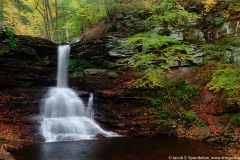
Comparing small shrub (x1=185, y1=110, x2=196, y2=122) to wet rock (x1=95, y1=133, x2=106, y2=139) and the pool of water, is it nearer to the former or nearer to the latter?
the pool of water

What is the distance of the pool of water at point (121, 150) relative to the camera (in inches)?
312

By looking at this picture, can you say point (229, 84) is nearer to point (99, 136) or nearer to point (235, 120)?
point (235, 120)

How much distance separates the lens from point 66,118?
12.7 m

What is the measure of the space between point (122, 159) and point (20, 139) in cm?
551

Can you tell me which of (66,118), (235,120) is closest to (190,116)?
(235,120)

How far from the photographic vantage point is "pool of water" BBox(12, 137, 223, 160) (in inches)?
312

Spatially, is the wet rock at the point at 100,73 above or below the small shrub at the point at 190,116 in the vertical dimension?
above

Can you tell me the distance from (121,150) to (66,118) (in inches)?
201

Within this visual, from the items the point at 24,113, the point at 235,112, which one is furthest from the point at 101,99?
the point at 235,112

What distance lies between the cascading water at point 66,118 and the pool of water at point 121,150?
1.12 m

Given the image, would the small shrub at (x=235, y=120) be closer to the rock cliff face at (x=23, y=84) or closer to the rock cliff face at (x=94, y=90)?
the rock cliff face at (x=94, y=90)

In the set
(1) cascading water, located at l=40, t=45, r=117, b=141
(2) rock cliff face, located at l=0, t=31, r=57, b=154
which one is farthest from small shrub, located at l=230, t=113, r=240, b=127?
(2) rock cliff face, located at l=0, t=31, r=57, b=154

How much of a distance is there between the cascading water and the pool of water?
112 cm

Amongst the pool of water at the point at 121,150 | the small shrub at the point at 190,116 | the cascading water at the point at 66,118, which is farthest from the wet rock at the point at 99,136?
the small shrub at the point at 190,116
